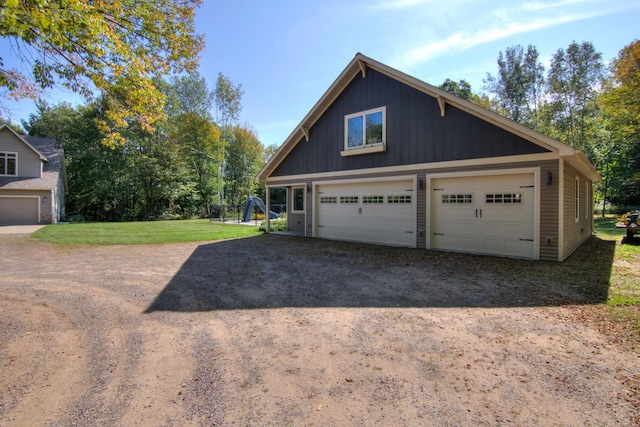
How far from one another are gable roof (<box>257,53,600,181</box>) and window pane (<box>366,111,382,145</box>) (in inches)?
51.1

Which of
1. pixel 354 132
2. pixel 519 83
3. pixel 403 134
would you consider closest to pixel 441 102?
pixel 403 134

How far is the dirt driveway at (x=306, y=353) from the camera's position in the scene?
2.27 metres

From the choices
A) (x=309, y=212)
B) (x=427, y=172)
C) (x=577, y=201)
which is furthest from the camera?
(x=309, y=212)

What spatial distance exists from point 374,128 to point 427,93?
6.50 ft

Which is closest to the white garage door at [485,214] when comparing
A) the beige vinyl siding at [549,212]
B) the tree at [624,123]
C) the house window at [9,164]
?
the beige vinyl siding at [549,212]

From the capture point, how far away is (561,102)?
83.3 feet

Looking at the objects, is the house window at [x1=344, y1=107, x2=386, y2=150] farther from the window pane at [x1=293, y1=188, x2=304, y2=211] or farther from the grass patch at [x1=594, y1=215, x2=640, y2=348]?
the grass patch at [x1=594, y1=215, x2=640, y2=348]

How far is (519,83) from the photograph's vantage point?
26828 mm

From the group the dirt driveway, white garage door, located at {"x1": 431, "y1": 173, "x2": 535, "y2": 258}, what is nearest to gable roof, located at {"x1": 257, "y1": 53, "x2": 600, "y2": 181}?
white garage door, located at {"x1": 431, "y1": 173, "x2": 535, "y2": 258}

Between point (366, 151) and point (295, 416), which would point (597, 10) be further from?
point (295, 416)

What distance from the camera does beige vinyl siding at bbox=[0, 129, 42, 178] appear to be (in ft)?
64.5

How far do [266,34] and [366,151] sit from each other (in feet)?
19.8

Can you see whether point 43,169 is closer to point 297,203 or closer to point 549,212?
point 297,203

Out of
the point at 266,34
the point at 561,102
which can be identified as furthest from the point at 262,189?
the point at 561,102
